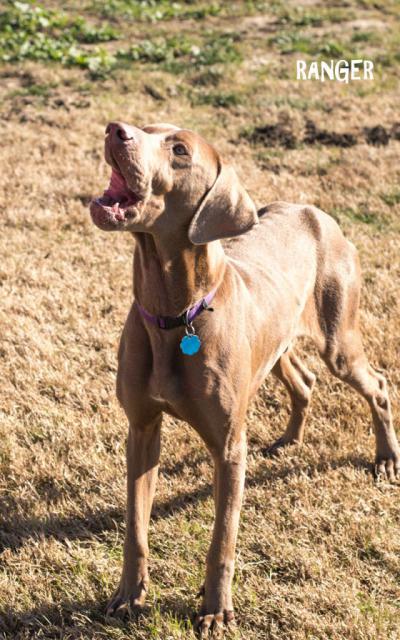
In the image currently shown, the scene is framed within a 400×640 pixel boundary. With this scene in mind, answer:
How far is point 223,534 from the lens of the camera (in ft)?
10.2

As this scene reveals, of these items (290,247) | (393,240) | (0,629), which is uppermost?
(290,247)

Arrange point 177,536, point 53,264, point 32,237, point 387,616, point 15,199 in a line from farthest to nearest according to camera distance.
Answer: point 15,199 < point 32,237 < point 53,264 < point 177,536 < point 387,616

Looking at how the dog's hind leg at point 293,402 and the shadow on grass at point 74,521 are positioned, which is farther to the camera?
the dog's hind leg at point 293,402

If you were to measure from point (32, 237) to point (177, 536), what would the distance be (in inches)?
146

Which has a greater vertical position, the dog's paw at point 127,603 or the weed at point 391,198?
the weed at point 391,198

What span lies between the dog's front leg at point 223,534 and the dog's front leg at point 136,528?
30 cm

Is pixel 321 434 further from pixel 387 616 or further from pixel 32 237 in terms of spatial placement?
pixel 32 237

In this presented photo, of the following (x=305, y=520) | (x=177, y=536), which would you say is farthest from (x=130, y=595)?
(x=305, y=520)

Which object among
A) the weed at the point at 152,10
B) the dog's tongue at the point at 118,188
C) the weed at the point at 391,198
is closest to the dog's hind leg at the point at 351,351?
the dog's tongue at the point at 118,188

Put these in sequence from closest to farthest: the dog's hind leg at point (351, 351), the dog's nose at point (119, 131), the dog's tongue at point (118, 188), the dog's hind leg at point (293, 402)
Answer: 1. the dog's nose at point (119, 131)
2. the dog's tongue at point (118, 188)
3. the dog's hind leg at point (351, 351)
4. the dog's hind leg at point (293, 402)

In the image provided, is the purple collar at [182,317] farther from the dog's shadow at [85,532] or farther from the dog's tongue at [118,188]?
the dog's shadow at [85,532]

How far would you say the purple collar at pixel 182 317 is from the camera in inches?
117

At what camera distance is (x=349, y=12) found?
14445mm

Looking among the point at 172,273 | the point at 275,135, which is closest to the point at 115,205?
the point at 172,273
